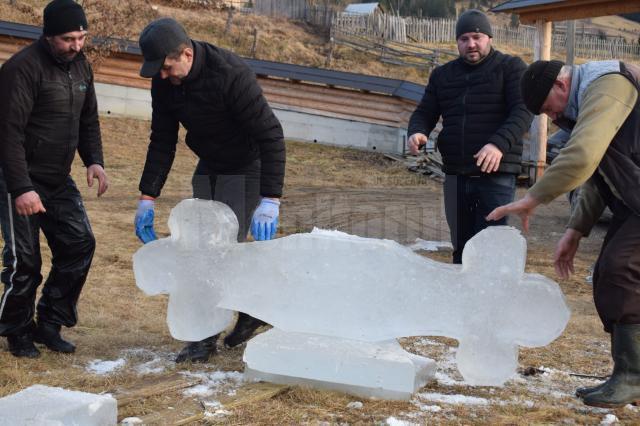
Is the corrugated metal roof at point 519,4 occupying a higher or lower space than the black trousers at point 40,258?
higher

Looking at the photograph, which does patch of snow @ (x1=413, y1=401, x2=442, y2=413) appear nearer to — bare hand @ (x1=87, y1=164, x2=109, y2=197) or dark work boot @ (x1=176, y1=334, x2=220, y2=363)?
dark work boot @ (x1=176, y1=334, x2=220, y2=363)

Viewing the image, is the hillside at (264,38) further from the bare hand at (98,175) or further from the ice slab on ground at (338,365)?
the ice slab on ground at (338,365)

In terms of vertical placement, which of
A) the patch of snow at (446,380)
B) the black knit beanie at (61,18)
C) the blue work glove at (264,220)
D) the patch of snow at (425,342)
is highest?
the black knit beanie at (61,18)

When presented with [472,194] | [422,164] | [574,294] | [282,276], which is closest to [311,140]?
[422,164]

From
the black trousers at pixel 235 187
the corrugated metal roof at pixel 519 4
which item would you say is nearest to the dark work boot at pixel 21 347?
the black trousers at pixel 235 187

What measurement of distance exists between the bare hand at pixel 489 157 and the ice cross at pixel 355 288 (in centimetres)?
125

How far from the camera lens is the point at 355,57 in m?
31.7

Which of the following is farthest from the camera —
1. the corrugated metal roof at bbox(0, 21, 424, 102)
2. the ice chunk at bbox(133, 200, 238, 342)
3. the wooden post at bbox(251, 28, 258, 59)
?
the wooden post at bbox(251, 28, 258, 59)

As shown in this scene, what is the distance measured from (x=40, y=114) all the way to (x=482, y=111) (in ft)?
9.09

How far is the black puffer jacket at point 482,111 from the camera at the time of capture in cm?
538

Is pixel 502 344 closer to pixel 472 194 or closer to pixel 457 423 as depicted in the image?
pixel 457 423

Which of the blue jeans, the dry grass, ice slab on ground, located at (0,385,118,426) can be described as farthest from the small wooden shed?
ice slab on ground, located at (0,385,118,426)

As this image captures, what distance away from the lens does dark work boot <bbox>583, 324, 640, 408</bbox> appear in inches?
152

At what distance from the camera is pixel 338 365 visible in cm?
415
